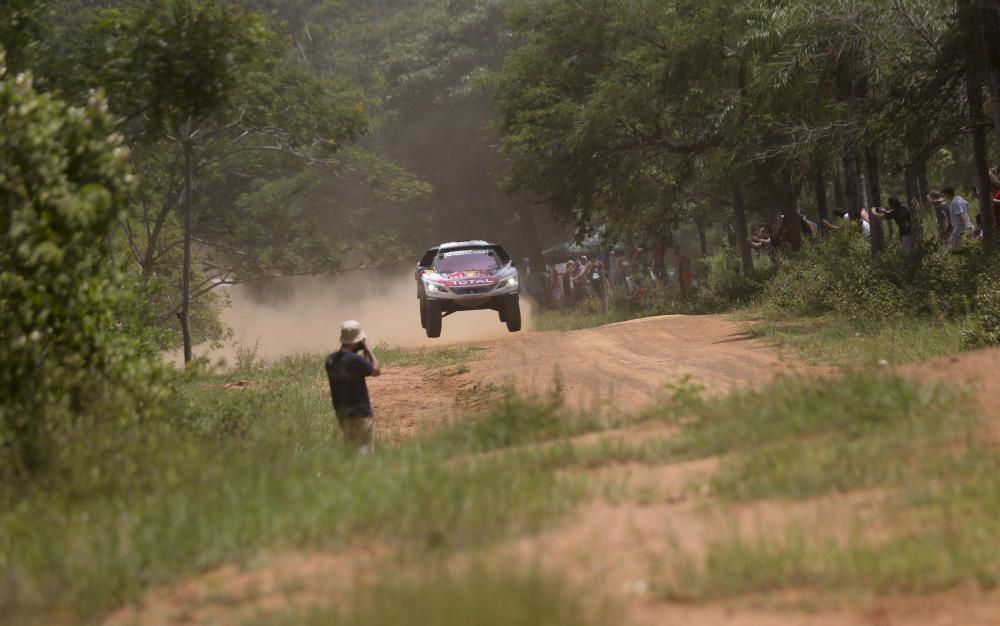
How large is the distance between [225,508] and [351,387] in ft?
14.1

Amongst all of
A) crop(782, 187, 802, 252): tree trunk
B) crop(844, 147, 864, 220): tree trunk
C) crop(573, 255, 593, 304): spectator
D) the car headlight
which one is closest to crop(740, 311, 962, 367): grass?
crop(844, 147, 864, 220): tree trunk

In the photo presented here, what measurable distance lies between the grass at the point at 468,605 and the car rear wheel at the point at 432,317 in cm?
2048

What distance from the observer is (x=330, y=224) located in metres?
53.2

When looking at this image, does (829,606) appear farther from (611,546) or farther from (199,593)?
(199,593)

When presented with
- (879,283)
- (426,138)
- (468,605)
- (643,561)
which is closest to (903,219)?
(879,283)

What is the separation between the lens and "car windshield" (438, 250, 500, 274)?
25359 mm

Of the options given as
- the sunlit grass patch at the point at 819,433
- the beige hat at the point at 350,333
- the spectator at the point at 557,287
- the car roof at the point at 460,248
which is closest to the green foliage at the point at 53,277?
the beige hat at the point at 350,333

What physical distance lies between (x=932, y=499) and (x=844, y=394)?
2.41 m

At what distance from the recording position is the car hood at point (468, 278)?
25047 mm

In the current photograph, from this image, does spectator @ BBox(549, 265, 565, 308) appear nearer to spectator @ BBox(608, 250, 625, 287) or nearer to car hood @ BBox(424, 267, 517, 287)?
spectator @ BBox(608, 250, 625, 287)

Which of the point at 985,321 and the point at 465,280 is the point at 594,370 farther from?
the point at 465,280

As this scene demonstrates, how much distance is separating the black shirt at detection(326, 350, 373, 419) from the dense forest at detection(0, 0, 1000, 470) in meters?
1.74

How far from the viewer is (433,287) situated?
25328mm

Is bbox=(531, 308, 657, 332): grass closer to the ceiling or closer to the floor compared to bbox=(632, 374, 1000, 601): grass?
closer to the ceiling
